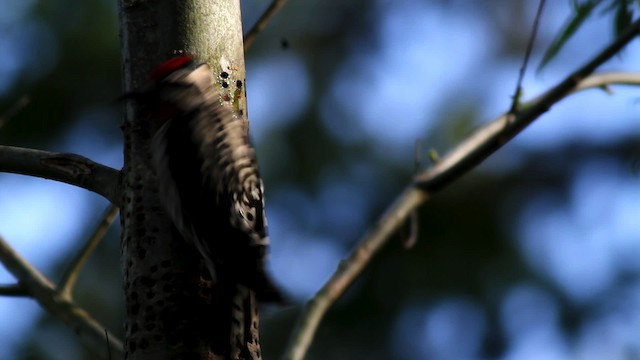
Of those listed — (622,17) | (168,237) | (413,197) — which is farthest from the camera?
(622,17)

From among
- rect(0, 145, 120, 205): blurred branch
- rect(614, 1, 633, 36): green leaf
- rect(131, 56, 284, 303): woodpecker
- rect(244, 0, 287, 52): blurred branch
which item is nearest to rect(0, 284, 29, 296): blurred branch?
rect(0, 145, 120, 205): blurred branch

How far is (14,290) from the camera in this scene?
93.4 inches

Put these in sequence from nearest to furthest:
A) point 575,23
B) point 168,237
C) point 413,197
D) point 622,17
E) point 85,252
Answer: point 168,237
point 413,197
point 575,23
point 622,17
point 85,252

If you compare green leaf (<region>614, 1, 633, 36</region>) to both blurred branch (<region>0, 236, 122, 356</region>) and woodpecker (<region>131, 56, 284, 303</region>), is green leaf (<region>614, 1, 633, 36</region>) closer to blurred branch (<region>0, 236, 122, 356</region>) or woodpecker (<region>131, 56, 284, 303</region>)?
woodpecker (<region>131, 56, 284, 303</region>)

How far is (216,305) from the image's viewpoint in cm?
186

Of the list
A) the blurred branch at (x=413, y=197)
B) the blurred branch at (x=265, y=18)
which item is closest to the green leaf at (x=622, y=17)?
the blurred branch at (x=413, y=197)

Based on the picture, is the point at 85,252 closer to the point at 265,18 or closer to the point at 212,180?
the point at 212,180

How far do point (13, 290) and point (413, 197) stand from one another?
1.03m

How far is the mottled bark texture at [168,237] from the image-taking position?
Answer: 6.01 ft

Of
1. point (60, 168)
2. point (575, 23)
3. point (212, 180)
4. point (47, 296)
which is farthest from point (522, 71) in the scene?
point (47, 296)

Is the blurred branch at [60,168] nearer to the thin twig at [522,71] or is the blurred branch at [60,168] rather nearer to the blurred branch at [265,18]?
the blurred branch at [265,18]

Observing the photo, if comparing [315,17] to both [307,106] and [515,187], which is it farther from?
[515,187]

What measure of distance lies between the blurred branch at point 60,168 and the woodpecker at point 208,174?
0.39 ft

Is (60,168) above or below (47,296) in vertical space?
above
